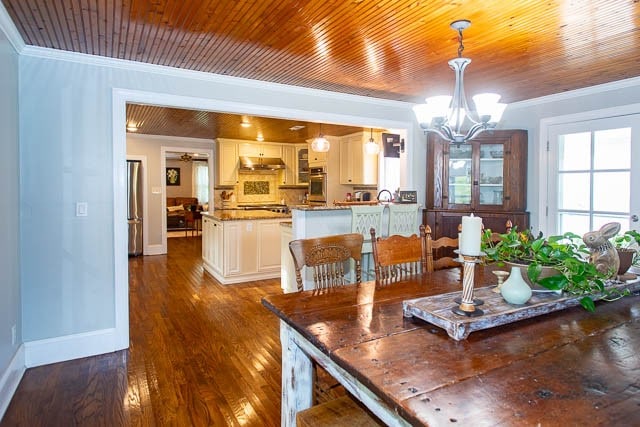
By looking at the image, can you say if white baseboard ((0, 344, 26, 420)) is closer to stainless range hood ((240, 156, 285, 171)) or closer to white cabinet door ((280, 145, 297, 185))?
stainless range hood ((240, 156, 285, 171))

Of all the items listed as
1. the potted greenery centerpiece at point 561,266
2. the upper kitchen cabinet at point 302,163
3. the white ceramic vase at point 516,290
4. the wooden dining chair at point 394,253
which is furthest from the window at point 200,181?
the white ceramic vase at point 516,290

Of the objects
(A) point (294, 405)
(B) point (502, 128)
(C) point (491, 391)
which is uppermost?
(B) point (502, 128)

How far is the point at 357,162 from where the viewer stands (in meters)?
6.63

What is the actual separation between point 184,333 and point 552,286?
2.91 meters

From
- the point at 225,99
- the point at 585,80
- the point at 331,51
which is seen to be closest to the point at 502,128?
the point at 585,80

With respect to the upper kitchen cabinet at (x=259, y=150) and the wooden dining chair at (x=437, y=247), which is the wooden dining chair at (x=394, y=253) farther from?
the upper kitchen cabinet at (x=259, y=150)

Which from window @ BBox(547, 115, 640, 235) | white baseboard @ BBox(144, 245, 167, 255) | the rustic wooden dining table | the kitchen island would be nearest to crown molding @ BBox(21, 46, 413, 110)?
window @ BBox(547, 115, 640, 235)

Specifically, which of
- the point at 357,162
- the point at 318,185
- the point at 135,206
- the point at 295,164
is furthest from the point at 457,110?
the point at 135,206

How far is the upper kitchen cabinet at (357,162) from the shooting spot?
6488mm

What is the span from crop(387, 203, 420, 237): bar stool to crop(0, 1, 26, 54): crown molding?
3194 millimetres

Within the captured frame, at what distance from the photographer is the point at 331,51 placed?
2770 millimetres

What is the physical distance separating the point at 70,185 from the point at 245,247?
8.40 ft

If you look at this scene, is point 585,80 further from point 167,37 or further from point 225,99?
point 167,37

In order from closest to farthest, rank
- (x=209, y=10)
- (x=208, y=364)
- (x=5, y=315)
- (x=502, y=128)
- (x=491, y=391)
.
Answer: (x=491, y=391) < (x=209, y=10) < (x=5, y=315) < (x=208, y=364) < (x=502, y=128)
